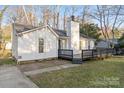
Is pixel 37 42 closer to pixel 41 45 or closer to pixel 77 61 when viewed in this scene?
pixel 41 45

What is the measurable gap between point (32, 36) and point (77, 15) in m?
12.8

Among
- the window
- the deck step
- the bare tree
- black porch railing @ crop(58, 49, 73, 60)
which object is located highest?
the bare tree

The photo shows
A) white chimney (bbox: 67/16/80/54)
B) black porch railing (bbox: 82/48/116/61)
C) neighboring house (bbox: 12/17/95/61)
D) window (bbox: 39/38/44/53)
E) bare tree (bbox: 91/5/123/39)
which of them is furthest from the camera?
bare tree (bbox: 91/5/123/39)

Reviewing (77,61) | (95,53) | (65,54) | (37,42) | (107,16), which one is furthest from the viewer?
(107,16)

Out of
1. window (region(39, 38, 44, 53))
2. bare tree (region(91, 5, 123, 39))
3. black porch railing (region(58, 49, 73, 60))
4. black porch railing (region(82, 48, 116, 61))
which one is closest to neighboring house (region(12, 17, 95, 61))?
window (region(39, 38, 44, 53))

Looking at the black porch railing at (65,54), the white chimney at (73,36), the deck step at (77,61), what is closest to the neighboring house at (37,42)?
the black porch railing at (65,54)

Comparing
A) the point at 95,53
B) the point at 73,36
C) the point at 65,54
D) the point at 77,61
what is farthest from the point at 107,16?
the point at 77,61

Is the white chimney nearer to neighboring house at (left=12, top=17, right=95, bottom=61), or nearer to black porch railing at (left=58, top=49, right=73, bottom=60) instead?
neighboring house at (left=12, top=17, right=95, bottom=61)

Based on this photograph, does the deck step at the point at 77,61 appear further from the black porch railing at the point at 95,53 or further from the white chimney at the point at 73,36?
the white chimney at the point at 73,36

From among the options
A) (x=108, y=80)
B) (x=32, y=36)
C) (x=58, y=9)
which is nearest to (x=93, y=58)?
(x=32, y=36)

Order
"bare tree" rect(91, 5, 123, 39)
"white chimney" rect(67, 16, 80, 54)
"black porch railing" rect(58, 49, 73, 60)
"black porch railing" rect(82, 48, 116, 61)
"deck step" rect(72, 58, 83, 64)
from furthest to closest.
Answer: "bare tree" rect(91, 5, 123, 39), "white chimney" rect(67, 16, 80, 54), "black porch railing" rect(58, 49, 73, 60), "black porch railing" rect(82, 48, 116, 61), "deck step" rect(72, 58, 83, 64)

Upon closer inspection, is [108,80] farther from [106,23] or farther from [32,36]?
[106,23]
